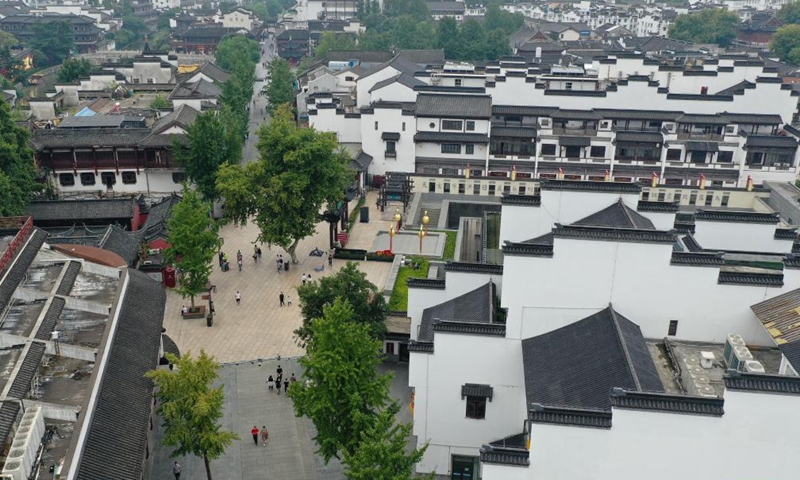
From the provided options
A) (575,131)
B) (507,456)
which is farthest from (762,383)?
(575,131)

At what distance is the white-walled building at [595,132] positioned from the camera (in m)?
60.2

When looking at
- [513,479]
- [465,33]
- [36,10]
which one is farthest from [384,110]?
[36,10]

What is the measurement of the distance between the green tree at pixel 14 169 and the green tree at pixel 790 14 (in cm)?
13861

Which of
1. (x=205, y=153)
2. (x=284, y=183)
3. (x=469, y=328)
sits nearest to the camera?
(x=469, y=328)

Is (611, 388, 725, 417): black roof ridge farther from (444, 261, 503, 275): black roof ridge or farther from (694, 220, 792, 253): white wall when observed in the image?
(694, 220, 792, 253): white wall

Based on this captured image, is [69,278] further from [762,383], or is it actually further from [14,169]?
[762,383]

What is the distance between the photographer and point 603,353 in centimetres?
2341

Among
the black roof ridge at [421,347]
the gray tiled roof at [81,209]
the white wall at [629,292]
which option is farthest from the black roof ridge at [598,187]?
the gray tiled roof at [81,209]

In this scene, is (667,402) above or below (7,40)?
below

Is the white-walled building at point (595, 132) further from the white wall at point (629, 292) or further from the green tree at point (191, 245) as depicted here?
the white wall at point (629, 292)

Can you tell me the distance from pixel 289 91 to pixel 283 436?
214ft

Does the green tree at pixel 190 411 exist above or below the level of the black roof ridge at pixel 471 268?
below

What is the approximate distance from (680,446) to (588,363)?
14.2ft

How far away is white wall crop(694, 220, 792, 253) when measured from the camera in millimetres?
32312
